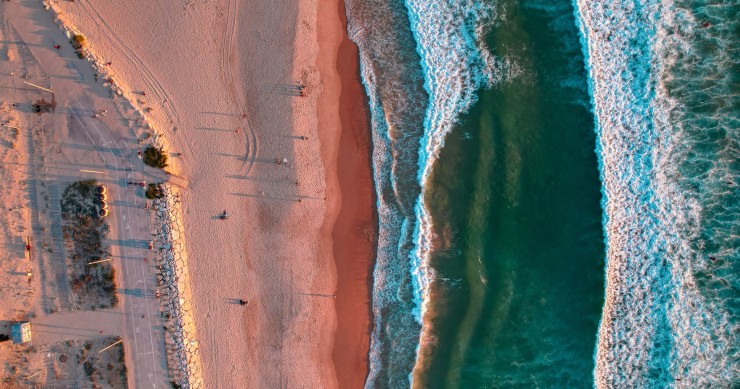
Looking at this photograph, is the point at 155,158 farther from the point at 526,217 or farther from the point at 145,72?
the point at 526,217

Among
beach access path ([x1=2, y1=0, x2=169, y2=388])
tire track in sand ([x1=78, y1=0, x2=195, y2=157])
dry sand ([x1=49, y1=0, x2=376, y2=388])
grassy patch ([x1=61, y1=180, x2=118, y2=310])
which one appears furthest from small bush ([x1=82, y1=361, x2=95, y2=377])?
tire track in sand ([x1=78, y1=0, x2=195, y2=157])

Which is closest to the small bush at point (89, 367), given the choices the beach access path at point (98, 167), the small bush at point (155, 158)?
the beach access path at point (98, 167)

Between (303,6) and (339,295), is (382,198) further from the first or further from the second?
(303,6)

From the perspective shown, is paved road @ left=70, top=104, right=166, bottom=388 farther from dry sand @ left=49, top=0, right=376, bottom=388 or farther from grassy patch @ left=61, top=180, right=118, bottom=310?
dry sand @ left=49, top=0, right=376, bottom=388

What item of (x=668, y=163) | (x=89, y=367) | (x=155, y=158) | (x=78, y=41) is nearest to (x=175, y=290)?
(x=89, y=367)

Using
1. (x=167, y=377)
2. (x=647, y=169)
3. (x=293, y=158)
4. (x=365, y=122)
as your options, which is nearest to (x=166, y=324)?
(x=167, y=377)

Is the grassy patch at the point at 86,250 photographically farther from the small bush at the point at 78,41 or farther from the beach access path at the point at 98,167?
the small bush at the point at 78,41
